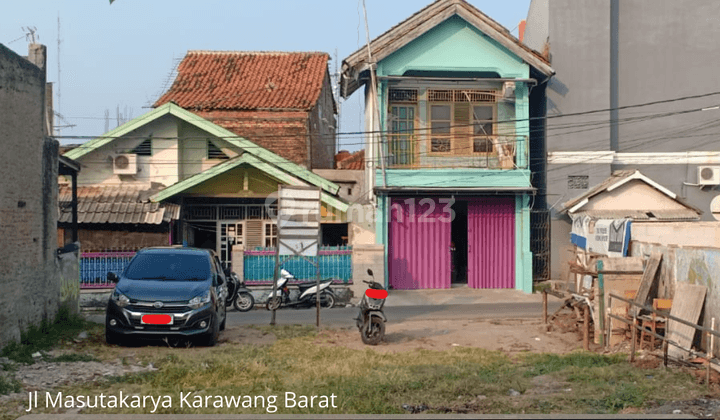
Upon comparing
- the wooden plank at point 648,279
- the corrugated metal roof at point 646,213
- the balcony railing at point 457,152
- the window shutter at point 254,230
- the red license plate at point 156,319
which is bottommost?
the red license plate at point 156,319

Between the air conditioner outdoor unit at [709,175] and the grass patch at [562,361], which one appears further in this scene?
the air conditioner outdoor unit at [709,175]

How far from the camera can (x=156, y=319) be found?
40.4ft

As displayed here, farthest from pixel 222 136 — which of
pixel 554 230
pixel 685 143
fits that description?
pixel 685 143

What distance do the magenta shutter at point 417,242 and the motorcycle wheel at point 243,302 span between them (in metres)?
4.99

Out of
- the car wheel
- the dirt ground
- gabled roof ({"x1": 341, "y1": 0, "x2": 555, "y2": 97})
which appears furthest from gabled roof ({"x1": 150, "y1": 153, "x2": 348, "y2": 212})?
the car wheel

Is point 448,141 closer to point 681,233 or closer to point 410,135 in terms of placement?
point 410,135

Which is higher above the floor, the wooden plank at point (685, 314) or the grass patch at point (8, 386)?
the wooden plank at point (685, 314)

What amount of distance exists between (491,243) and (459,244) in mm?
2519

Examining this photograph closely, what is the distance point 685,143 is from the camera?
2444 cm

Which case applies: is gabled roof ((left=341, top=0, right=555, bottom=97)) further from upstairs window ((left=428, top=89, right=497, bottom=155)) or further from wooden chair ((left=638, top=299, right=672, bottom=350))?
wooden chair ((left=638, top=299, right=672, bottom=350))

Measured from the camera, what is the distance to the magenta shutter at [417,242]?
2327 centimetres

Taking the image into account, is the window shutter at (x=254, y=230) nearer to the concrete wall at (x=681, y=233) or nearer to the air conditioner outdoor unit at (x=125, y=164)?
the air conditioner outdoor unit at (x=125, y=164)

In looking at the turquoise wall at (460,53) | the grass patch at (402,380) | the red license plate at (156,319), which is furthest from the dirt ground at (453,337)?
the turquoise wall at (460,53)

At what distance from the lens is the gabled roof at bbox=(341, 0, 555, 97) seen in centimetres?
2239
